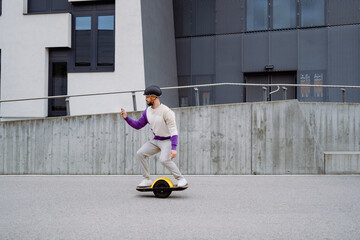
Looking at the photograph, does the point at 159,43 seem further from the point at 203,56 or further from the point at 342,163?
→ the point at 342,163

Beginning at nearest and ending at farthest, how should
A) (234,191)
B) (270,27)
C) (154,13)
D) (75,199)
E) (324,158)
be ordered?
1. (75,199)
2. (234,191)
3. (324,158)
4. (154,13)
5. (270,27)

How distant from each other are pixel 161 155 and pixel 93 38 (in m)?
9.36

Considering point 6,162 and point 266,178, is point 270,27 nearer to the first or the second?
Result: point 266,178

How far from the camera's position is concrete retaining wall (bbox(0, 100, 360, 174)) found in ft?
37.0

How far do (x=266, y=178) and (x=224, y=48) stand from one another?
9.50 m

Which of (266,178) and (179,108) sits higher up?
(179,108)

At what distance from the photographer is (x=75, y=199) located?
7.01 meters

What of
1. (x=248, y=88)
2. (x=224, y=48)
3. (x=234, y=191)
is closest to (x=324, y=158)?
(x=248, y=88)

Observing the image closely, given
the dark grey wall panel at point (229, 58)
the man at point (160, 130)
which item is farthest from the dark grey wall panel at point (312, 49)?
the man at point (160, 130)

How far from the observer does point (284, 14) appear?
17.6 metres

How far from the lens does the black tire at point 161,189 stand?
696 cm

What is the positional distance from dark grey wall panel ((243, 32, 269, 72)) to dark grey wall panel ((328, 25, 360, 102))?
2904 mm

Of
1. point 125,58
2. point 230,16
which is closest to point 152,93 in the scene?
point 125,58

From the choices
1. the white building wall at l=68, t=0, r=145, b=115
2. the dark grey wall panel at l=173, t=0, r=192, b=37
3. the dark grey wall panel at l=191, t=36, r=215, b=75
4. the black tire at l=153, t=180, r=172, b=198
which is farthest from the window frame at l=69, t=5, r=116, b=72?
the black tire at l=153, t=180, r=172, b=198
